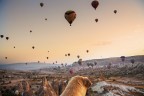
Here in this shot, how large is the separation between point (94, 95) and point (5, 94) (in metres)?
18.3

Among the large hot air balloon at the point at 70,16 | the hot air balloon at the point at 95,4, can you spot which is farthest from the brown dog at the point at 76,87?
the hot air balloon at the point at 95,4

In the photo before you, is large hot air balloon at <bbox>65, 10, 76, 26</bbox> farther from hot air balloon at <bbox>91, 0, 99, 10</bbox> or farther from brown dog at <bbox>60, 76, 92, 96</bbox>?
brown dog at <bbox>60, 76, 92, 96</bbox>

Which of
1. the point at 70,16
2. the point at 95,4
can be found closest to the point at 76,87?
the point at 70,16

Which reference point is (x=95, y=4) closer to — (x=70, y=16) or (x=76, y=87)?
(x=70, y=16)

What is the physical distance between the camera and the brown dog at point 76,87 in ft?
12.5

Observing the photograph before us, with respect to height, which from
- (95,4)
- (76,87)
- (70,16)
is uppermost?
(95,4)

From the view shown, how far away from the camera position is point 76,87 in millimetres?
3996

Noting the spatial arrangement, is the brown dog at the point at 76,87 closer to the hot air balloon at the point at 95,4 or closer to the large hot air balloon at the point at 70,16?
the large hot air balloon at the point at 70,16

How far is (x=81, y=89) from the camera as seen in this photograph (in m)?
4.14

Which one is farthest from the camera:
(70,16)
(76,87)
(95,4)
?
(95,4)

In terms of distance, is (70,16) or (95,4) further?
(95,4)

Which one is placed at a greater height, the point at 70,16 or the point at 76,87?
the point at 70,16

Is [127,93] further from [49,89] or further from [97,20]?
[97,20]

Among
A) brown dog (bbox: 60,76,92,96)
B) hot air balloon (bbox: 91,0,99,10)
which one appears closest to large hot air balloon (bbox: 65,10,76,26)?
hot air balloon (bbox: 91,0,99,10)
